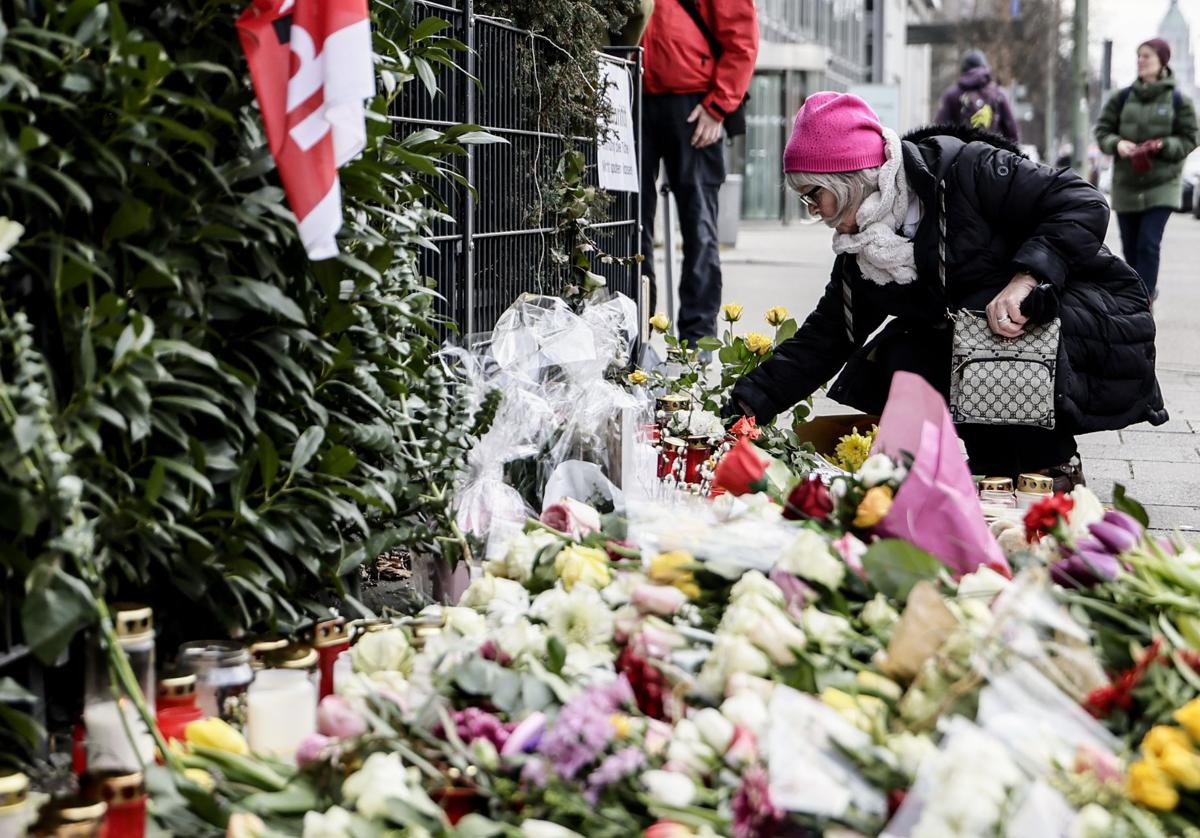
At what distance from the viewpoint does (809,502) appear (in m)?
2.58

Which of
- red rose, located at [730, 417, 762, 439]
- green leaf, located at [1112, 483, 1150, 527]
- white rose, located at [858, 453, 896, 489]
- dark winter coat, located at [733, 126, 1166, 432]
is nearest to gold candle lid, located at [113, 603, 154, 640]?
white rose, located at [858, 453, 896, 489]

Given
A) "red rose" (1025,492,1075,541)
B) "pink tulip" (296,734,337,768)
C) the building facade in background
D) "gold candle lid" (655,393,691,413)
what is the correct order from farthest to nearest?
the building facade in background < "gold candle lid" (655,393,691,413) < "red rose" (1025,492,1075,541) < "pink tulip" (296,734,337,768)

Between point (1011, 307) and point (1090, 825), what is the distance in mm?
3212

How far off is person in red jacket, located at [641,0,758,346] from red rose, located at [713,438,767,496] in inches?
195

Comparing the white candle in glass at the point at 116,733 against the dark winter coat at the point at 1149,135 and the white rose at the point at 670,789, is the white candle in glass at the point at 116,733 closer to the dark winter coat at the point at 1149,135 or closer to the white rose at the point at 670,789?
the white rose at the point at 670,789

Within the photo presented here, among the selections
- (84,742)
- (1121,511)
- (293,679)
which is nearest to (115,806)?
(84,742)

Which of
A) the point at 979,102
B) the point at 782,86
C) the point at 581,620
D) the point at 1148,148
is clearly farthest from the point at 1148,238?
the point at 782,86

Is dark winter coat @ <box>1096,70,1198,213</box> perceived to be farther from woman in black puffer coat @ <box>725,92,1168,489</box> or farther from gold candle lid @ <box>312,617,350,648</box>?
gold candle lid @ <box>312,617,350,648</box>

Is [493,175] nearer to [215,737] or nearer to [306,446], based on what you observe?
[306,446]

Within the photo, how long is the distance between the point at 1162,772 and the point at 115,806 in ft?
3.91

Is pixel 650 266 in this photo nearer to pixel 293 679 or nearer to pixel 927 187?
pixel 927 187

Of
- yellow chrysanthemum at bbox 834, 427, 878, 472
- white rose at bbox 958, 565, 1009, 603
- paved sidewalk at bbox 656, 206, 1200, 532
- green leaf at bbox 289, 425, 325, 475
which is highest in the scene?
green leaf at bbox 289, 425, 325, 475

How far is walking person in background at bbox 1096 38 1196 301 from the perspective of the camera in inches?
432

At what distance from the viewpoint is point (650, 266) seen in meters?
8.27
